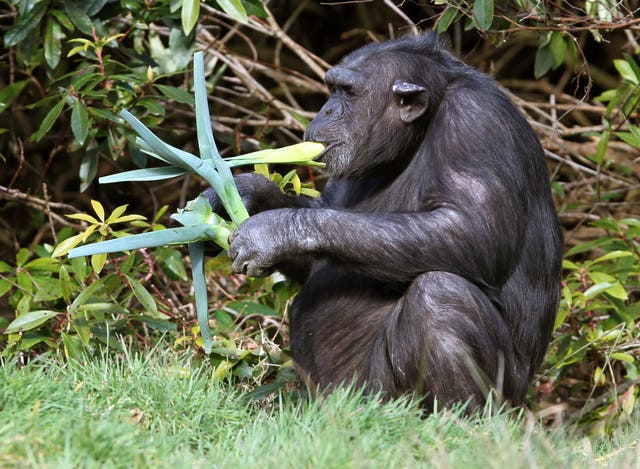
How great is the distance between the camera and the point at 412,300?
14.3ft

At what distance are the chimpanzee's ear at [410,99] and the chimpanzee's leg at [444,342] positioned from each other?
85cm

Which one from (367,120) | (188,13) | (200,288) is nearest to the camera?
(200,288)

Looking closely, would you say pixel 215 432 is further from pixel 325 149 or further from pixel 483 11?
pixel 483 11

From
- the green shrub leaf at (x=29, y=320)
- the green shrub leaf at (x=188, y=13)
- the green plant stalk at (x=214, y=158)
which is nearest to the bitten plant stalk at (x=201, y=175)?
the green plant stalk at (x=214, y=158)

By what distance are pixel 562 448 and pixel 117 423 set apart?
157 cm

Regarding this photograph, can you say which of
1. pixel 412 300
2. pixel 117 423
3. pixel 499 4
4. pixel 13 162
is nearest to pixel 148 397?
pixel 117 423

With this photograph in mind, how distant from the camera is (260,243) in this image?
4.32m

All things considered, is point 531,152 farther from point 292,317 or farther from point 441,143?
point 292,317

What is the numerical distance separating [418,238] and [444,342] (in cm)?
46

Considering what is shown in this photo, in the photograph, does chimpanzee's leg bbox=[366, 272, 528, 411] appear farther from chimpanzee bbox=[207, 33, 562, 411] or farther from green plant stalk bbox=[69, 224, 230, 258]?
green plant stalk bbox=[69, 224, 230, 258]

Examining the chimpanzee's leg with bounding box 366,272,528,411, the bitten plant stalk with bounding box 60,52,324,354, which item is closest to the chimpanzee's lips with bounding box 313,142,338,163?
the bitten plant stalk with bounding box 60,52,324,354

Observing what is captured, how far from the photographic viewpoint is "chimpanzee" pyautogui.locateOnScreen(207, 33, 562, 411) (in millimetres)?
4328

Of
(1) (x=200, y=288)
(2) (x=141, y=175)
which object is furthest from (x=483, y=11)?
(1) (x=200, y=288)

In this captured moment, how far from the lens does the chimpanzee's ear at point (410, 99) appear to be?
4.75 m
